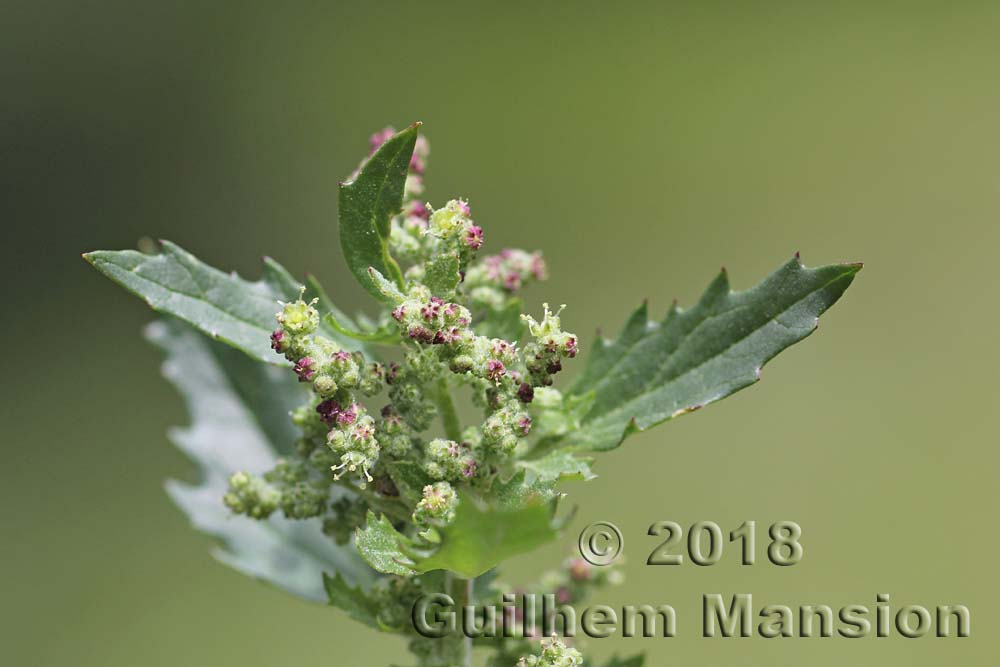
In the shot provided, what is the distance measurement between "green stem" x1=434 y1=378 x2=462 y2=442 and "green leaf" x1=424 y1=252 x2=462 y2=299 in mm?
204

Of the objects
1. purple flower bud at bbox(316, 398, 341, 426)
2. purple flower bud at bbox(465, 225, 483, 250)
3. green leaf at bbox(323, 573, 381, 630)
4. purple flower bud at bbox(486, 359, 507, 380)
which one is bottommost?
green leaf at bbox(323, 573, 381, 630)

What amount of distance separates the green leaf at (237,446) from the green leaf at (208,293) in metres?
0.75

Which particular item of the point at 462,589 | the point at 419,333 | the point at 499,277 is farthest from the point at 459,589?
the point at 499,277

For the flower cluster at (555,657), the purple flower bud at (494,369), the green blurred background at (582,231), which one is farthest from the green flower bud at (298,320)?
the green blurred background at (582,231)

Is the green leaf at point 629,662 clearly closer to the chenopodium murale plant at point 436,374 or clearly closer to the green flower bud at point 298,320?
the chenopodium murale plant at point 436,374

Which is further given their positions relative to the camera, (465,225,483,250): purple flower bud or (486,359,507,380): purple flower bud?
(465,225,483,250): purple flower bud

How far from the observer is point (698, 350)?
2.39 metres

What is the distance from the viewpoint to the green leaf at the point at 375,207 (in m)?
2.09

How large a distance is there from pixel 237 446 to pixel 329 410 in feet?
3.49

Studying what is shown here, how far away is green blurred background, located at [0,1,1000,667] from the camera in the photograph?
7.11 metres

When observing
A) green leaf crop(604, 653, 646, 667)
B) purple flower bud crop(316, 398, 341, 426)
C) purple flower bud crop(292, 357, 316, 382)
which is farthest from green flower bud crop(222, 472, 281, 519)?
green leaf crop(604, 653, 646, 667)

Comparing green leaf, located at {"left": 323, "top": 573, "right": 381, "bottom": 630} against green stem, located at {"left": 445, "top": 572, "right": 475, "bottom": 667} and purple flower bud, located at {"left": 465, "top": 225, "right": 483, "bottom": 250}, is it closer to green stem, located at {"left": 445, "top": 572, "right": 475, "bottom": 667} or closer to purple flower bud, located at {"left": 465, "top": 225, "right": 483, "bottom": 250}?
green stem, located at {"left": 445, "top": 572, "right": 475, "bottom": 667}

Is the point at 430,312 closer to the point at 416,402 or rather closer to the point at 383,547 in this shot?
the point at 416,402

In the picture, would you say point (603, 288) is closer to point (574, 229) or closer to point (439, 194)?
point (574, 229)
